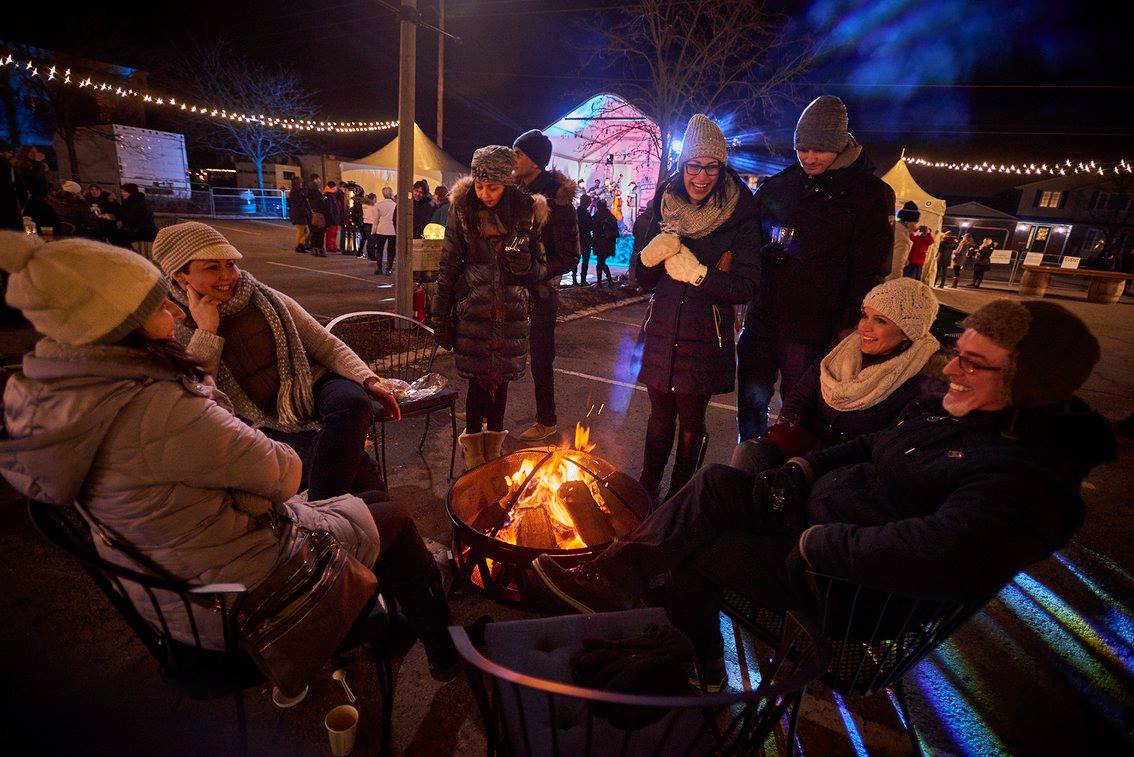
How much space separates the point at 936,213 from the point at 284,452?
74.4 feet

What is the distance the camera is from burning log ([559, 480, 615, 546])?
8.90ft

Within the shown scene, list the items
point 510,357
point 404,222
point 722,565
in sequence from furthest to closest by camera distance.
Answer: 1. point 404,222
2. point 510,357
3. point 722,565

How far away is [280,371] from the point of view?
2820 mm

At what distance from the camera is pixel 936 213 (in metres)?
18.5

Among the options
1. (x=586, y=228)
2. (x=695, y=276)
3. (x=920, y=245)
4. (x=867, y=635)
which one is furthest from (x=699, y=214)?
(x=920, y=245)

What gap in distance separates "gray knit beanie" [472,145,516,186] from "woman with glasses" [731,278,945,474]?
2210 mm

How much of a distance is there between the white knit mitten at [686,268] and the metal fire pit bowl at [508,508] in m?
1.20

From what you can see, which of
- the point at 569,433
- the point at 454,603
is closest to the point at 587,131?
the point at 569,433

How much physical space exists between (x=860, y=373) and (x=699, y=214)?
1.29 meters

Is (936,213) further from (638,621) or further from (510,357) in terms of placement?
(638,621)

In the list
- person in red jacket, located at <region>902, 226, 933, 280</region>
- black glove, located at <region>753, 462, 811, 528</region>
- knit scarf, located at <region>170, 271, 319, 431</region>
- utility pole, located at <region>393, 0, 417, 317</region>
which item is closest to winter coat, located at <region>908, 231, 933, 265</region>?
person in red jacket, located at <region>902, 226, 933, 280</region>

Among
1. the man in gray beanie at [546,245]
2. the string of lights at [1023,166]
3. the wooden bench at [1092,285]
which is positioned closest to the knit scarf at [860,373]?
the man in gray beanie at [546,245]

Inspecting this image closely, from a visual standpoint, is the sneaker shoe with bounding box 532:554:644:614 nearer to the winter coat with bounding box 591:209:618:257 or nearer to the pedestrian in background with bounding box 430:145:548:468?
the pedestrian in background with bounding box 430:145:548:468

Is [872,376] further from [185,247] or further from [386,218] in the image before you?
[386,218]
